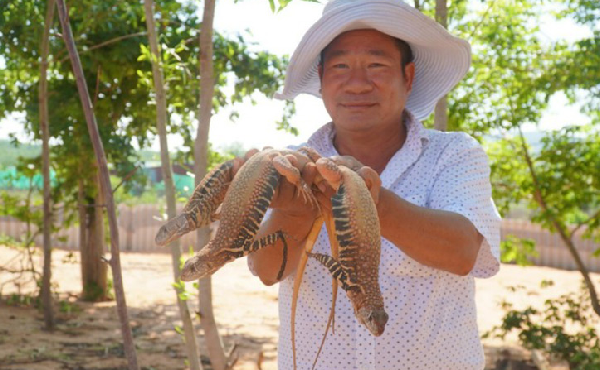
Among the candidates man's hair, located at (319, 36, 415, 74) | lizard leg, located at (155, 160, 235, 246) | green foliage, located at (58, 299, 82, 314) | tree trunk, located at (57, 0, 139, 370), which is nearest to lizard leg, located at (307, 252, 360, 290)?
lizard leg, located at (155, 160, 235, 246)

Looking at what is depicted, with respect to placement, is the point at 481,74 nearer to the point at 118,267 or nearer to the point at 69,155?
the point at 118,267

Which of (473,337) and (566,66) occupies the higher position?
(566,66)

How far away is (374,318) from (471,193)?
753mm

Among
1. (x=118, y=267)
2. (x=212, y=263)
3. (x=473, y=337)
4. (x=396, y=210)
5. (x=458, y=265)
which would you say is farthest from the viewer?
(x=118, y=267)

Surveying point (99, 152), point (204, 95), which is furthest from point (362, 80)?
point (204, 95)

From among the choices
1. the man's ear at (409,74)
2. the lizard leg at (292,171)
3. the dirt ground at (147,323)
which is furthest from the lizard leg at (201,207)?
the dirt ground at (147,323)

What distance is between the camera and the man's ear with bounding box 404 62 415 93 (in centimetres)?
214

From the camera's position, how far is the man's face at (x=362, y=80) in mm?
1973

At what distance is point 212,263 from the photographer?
1.32 metres

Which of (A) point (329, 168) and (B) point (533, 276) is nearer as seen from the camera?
(A) point (329, 168)

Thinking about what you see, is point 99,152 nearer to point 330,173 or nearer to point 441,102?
point 330,173

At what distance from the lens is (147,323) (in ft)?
29.7

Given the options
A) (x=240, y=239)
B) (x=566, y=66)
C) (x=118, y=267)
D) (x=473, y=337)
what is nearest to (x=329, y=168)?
(x=240, y=239)

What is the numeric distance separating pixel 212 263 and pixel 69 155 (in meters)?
8.14
